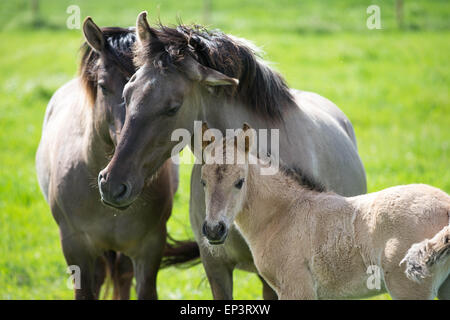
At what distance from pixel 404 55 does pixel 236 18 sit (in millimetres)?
7005

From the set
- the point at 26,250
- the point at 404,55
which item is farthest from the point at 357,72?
the point at 26,250

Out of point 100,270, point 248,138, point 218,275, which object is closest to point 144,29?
point 248,138

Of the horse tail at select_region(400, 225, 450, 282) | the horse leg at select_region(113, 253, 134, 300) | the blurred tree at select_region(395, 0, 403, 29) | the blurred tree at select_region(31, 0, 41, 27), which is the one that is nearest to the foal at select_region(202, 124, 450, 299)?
the horse tail at select_region(400, 225, 450, 282)

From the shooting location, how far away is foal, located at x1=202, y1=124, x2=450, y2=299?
2.94 meters

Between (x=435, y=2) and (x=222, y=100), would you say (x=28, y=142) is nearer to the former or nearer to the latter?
(x=222, y=100)

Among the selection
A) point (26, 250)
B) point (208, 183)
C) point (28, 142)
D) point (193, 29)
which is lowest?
point (26, 250)

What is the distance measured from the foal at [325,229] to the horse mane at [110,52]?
3.32 ft

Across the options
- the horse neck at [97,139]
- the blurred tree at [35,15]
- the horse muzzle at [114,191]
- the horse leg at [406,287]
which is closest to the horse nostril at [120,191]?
the horse muzzle at [114,191]

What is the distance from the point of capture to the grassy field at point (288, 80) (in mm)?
6961

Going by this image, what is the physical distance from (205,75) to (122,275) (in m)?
2.82

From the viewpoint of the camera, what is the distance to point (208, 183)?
3.43 m

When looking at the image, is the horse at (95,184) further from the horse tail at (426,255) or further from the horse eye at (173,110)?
the horse tail at (426,255)

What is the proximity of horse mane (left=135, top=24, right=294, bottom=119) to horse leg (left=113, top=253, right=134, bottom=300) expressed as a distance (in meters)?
2.44

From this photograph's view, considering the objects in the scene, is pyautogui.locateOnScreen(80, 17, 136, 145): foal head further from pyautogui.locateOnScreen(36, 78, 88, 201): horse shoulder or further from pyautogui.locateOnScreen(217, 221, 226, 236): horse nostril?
pyautogui.locateOnScreen(217, 221, 226, 236): horse nostril
